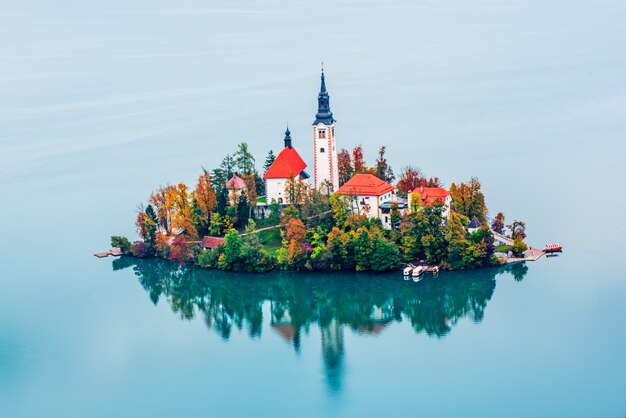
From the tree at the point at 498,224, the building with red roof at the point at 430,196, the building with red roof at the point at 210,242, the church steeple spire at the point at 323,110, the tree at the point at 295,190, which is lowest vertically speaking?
the building with red roof at the point at 210,242

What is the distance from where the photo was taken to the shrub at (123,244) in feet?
133

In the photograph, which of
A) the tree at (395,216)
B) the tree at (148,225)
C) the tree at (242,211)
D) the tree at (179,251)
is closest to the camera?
the tree at (395,216)

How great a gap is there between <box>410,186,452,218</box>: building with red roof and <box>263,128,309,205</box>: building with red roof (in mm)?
4539

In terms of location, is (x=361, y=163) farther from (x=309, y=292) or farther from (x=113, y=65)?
(x=113, y=65)

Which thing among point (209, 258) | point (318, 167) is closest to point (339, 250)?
point (318, 167)

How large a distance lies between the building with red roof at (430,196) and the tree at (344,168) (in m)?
4.23

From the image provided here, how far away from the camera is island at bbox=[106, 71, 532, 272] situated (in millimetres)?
36594

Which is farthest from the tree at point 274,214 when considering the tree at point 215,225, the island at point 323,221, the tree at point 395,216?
the tree at point 395,216

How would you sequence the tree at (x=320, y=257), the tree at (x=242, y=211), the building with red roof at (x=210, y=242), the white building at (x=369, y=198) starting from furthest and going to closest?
the tree at (x=242, y=211) → the building with red roof at (x=210, y=242) → the white building at (x=369, y=198) → the tree at (x=320, y=257)

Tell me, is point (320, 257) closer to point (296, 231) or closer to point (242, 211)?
point (296, 231)

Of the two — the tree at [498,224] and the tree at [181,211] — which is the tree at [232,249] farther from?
the tree at [498,224]

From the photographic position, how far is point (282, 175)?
40188 millimetres

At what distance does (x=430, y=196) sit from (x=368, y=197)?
240 centimetres

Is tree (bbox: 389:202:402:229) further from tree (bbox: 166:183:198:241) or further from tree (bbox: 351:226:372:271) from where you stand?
tree (bbox: 166:183:198:241)
